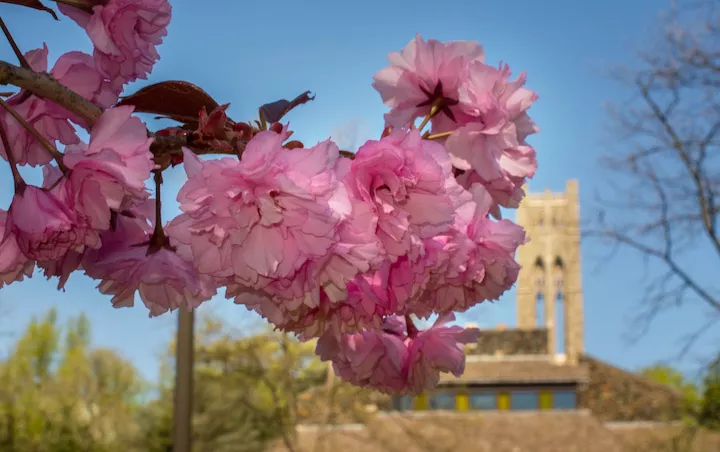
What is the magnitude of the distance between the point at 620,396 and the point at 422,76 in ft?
93.8

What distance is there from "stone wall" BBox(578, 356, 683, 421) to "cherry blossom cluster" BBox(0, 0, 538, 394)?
2523cm

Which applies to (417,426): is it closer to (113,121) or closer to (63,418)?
(63,418)

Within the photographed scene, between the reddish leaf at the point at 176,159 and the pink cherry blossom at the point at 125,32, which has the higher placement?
the pink cherry blossom at the point at 125,32

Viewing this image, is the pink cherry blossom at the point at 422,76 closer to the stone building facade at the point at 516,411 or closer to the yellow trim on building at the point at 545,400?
the stone building facade at the point at 516,411

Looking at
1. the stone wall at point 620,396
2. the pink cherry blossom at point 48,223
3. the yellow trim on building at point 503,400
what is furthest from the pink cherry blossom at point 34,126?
the stone wall at point 620,396

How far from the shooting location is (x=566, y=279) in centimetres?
5216

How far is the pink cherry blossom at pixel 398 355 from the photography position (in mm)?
1194

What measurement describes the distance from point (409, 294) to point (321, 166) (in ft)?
0.68

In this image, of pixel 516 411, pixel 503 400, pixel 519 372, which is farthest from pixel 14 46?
pixel 519 372

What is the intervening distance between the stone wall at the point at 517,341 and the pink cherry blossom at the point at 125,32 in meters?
29.6

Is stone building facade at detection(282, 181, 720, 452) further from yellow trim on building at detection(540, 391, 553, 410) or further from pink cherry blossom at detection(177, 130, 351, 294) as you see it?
pink cherry blossom at detection(177, 130, 351, 294)

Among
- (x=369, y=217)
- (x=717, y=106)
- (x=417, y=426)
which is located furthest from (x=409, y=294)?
(x=417, y=426)

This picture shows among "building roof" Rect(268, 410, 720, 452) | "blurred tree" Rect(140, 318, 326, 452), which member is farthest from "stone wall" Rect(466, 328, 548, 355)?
"blurred tree" Rect(140, 318, 326, 452)

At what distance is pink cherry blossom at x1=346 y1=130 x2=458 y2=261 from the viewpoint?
80 cm
